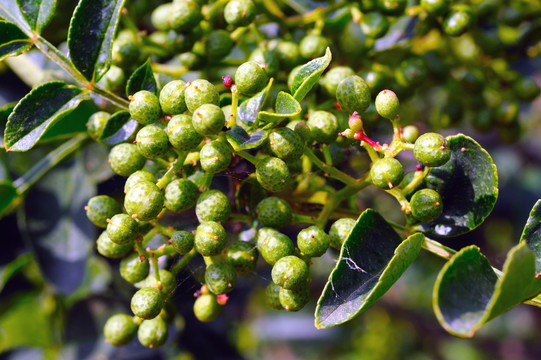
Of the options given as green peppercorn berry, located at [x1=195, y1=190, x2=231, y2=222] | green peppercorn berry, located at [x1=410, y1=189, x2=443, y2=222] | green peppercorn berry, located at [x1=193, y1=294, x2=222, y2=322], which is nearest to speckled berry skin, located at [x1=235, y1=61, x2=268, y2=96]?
green peppercorn berry, located at [x1=195, y1=190, x2=231, y2=222]

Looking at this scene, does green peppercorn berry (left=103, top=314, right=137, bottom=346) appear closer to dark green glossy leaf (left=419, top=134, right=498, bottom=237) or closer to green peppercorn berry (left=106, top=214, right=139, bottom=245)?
green peppercorn berry (left=106, top=214, right=139, bottom=245)

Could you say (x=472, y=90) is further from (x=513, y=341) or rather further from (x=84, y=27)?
(x=513, y=341)

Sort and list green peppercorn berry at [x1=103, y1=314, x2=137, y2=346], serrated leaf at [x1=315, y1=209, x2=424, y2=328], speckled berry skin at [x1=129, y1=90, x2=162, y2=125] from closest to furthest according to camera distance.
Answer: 1. serrated leaf at [x1=315, y1=209, x2=424, y2=328]
2. speckled berry skin at [x1=129, y1=90, x2=162, y2=125]
3. green peppercorn berry at [x1=103, y1=314, x2=137, y2=346]

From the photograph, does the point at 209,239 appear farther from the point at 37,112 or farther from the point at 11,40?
the point at 11,40

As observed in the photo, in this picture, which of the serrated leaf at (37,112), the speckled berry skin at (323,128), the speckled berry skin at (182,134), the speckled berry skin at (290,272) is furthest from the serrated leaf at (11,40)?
the speckled berry skin at (290,272)

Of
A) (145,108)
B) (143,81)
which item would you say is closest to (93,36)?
(143,81)

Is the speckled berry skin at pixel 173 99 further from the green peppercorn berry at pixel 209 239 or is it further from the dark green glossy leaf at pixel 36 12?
the dark green glossy leaf at pixel 36 12

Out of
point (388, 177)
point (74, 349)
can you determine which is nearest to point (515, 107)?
point (388, 177)
